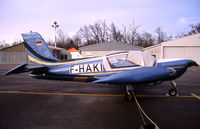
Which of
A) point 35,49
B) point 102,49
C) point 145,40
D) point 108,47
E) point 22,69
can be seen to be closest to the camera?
point 22,69

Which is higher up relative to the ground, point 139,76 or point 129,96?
point 139,76

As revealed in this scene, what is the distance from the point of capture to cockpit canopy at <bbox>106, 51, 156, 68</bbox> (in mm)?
5457

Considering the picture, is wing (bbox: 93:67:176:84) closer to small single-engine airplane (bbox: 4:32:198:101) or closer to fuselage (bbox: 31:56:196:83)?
small single-engine airplane (bbox: 4:32:198:101)

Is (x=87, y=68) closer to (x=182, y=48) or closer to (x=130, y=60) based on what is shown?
(x=130, y=60)

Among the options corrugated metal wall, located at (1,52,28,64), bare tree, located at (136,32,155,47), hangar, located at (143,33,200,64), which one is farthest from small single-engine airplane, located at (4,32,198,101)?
bare tree, located at (136,32,155,47)

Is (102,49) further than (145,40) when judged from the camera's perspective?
No

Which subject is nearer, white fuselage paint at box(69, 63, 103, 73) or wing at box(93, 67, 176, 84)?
wing at box(93, 67, 176, 84)

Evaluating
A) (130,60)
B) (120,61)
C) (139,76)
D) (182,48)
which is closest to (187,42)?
(182,48)

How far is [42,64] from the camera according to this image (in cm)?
644

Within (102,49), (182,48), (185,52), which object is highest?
(102,49)

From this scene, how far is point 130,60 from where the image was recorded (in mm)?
5516

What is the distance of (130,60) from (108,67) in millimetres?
935

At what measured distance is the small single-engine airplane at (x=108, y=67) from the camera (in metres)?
4.72

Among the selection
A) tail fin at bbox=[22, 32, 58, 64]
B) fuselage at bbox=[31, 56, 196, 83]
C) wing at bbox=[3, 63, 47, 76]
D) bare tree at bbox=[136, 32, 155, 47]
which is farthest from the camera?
bare tree at bbox=[136, 32, 155, 47]
